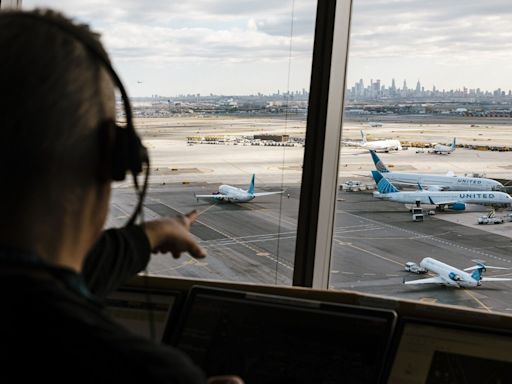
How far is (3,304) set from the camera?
0.64m

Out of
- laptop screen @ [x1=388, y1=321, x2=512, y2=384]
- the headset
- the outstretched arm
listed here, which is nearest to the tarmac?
the outstretched arm

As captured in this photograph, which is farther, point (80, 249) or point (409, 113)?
point (409, 113)

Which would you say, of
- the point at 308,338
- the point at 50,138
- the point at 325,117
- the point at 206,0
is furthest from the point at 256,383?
the point at 206,0

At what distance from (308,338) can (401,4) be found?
187 centimetres

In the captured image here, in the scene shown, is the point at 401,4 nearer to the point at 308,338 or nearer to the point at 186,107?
the point at 186,107

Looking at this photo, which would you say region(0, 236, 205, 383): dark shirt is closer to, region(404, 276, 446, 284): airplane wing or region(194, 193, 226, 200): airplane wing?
region(404, 276, 446, 284): airplane wing

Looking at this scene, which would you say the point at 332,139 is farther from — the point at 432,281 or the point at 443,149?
the point at 432,281

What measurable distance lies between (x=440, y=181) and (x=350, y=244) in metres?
0.46

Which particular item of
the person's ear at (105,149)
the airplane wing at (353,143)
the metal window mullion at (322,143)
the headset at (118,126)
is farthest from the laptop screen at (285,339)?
the airplane wing at (353,143)

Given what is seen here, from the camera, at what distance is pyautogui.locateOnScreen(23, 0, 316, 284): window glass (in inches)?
116

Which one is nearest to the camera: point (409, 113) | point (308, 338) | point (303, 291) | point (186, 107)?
point (308, 338)

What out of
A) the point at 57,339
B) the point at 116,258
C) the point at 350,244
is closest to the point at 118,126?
the point at 57,339

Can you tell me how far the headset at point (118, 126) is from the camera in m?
0.72

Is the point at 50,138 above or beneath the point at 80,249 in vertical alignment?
above
